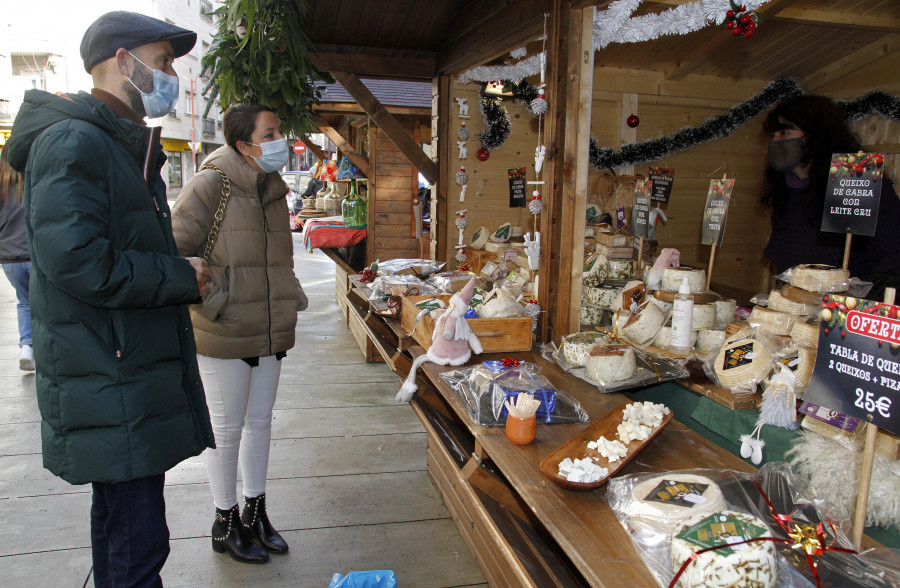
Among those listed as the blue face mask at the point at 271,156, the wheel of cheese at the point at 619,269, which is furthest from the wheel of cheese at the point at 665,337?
the blue face mask at the point at 271,156

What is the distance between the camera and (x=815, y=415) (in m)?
1.60

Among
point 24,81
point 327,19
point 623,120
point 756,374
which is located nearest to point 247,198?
point 756,374

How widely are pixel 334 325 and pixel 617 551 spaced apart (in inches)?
Answer: 230

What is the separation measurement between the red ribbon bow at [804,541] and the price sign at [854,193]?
3.71 ft

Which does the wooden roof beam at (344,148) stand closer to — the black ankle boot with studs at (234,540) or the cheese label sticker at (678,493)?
the black ankle boot with studs at (234,540)

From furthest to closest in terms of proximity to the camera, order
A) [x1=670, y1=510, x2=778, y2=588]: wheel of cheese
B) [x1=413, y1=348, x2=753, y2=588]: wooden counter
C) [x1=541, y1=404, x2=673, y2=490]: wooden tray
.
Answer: [x1=541, y1=404, x2=673, y2=490]: wooden tray → [x1=413, y1=348, x2=753, y2=588]: wooden counter → [x1=670, y1=510, x2=778, y2=588]: wheel of cheese

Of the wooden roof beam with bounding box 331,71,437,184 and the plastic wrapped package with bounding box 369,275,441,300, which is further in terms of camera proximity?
the wooden roof beam with bounding box 331,71,437,184

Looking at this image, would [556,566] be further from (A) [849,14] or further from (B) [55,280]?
(A) [849,14]

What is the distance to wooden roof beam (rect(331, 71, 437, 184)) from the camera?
4848 millimetres

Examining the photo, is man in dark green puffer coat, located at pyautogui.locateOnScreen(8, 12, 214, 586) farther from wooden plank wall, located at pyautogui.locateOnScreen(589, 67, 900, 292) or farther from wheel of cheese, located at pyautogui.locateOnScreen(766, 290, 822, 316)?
wooden plank wall, located at pyautogui.locateOnScreen(589, 67, 900, 292)

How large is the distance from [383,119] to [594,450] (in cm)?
389

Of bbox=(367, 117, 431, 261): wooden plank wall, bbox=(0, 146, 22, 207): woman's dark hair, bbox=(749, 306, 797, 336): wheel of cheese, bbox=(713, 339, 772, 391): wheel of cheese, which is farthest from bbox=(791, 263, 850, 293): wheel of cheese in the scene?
bbox=(367, 117, 431, 261): wooden plank wall

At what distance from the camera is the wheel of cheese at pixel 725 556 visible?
107 centimetres

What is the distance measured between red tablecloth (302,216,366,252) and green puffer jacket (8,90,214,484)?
17.2ft
